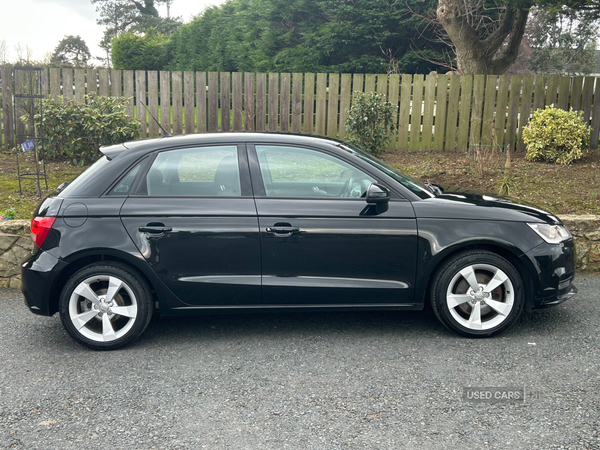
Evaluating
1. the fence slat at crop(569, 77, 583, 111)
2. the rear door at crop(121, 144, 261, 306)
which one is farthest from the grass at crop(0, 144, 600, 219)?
the rear door at crop(121, 144, 261, 306)

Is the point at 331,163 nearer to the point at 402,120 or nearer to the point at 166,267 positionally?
the point at 166,267

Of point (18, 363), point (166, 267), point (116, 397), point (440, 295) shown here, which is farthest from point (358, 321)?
point (18, 363)

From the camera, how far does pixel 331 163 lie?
184 inches

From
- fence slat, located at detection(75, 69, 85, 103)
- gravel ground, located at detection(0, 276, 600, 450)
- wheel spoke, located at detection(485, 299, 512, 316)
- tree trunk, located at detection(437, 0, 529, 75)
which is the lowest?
gravel ground, located at detection(0, 276, 600, 450)

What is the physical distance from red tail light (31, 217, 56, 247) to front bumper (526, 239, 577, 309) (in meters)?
3.62

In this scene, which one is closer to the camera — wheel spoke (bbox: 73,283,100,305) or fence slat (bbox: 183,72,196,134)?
wheel spoke (bbox: 73,283,100,305)

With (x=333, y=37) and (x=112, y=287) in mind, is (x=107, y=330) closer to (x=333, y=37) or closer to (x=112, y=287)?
(x=112, y=287)

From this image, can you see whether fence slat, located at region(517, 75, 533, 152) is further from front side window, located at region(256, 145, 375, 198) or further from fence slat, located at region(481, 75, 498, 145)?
front side window, located at region(256, 145, 375, 198)

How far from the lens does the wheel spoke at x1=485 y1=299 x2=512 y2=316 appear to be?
455cm

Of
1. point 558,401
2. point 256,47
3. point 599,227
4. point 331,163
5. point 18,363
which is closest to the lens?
point 558,401

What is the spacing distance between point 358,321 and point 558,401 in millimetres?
1864

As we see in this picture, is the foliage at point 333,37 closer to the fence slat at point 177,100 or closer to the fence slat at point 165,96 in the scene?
the fence slat at point 177,100

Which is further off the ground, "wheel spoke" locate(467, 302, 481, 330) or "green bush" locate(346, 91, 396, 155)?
"green bush" locate(346, 91, 396, 155)

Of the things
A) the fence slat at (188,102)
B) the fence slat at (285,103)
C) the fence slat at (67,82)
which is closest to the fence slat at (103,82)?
the fence slat at (67,82)
